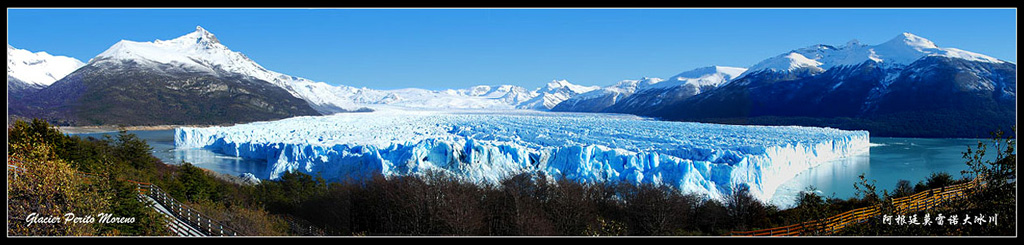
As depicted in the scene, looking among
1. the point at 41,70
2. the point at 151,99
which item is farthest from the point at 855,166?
the point at 151,99

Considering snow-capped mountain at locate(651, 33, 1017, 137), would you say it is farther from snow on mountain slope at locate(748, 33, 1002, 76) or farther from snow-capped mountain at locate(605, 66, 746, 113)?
snow-capped mountain at locate(605, 66, 746, 113)

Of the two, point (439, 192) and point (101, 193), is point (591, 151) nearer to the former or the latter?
point (439, 192)

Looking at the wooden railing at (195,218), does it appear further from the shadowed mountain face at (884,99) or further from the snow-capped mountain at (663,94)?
the snow-capped mountain at (663,94)

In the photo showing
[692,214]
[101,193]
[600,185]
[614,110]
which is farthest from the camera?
[614,110]

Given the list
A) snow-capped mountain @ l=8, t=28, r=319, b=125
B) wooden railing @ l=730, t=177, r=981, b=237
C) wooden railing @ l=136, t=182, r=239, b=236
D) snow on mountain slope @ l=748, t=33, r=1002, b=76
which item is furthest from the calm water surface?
snow on mountain slope @ l=748, t=33, r=1002, b=76

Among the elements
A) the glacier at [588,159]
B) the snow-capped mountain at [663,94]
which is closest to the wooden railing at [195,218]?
the glacier at [588,159]
